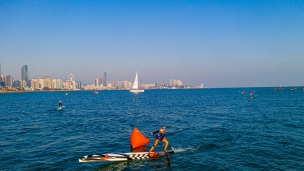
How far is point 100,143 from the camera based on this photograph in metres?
24.4

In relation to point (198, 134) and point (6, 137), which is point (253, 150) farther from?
point (6, 137)

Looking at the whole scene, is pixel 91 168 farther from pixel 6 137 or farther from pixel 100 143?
pixel 6 137

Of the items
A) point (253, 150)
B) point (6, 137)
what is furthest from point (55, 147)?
point (253, 150)

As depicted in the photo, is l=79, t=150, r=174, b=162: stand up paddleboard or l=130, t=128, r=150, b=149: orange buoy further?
l=130, t=128, r=150, b=149: orange buoy

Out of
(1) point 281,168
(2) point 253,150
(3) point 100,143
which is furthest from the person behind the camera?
(3) point 100,143

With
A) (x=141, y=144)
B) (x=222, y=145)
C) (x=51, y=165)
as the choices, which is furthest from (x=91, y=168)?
(x=222, y=145)

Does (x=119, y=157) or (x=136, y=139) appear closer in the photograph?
(x=119, y=157)

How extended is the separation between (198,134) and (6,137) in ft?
80.5

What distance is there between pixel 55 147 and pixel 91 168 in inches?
312

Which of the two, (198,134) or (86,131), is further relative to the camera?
(86,131)

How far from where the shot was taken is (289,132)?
27781mm

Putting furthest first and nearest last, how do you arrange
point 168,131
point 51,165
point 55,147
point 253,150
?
point 168,131 → point 55,147 → point 253,150 → point 51,165

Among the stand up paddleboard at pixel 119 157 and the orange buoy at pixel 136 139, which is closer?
the stand up paddleboard at pixel 119 157

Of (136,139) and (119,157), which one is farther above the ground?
A: (136,139)
